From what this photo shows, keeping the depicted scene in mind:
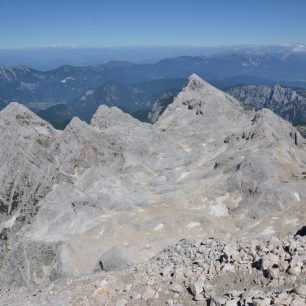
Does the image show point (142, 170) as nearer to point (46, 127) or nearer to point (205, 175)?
point (205, 175)

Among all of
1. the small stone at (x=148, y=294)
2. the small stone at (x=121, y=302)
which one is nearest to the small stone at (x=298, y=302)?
the small stone at (x=148, y=294)

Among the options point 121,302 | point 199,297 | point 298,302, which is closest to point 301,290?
point 298,302

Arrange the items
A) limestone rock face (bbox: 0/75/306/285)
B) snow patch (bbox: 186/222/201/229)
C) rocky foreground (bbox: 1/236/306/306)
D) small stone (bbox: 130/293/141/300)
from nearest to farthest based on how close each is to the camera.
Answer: rocky foreground (bbox: 1/236/306/306) → small stone (bbox: 130/293/141/300) → limestone rock face (bbox: 0/75/306/285) → snow patch (bbox: 186/222/201/229)

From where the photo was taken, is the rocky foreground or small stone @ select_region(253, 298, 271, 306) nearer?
small stone @ select_region(253, 298, 271, 306)

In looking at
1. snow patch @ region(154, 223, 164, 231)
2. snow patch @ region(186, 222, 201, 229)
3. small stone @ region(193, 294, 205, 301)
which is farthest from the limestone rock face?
small stone @ region(193, 294, 205, 301)

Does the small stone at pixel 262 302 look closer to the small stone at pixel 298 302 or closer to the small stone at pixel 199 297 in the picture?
the small stone at pixel 298 302

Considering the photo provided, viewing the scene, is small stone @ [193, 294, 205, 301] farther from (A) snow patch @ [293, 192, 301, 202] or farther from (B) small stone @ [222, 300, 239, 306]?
(A) snow patch @ [293, 192, 301, 202]

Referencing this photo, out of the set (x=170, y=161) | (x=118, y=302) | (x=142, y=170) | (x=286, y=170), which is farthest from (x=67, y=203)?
(x=118, y=302)
